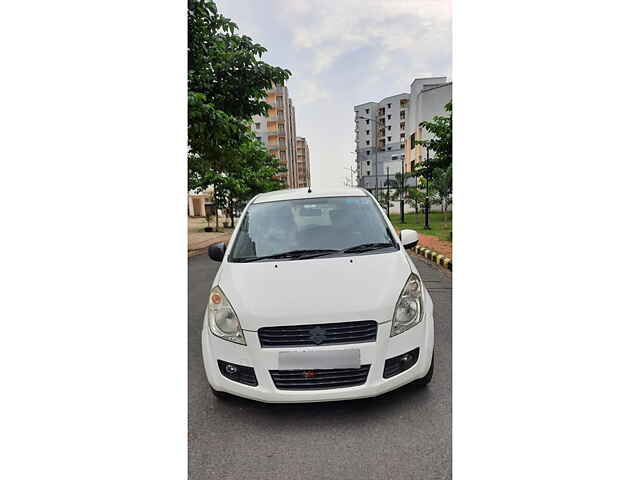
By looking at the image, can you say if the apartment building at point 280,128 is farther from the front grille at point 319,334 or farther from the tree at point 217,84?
the front grille at point 319,334


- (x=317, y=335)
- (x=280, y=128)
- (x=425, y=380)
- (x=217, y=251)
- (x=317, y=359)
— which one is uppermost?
(x=280, y=128)

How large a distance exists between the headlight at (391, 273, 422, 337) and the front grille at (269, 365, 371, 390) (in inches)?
9.2

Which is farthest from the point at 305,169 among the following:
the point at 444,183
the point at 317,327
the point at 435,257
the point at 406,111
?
the point at 317,327

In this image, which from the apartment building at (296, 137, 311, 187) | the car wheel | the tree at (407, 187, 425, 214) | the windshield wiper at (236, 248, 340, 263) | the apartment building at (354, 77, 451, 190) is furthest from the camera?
the tree at (407, 187, 425, 214)

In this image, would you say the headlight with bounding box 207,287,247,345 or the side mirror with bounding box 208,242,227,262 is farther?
the side mirror with bounding box 208,242,227,262

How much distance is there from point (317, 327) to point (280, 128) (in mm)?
13232

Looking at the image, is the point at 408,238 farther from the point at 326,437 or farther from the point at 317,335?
the point at 326,437

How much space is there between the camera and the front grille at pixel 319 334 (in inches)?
67.8

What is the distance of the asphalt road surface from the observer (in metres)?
1.58

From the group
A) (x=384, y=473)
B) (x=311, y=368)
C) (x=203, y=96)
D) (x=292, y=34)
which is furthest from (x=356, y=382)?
(x=203, y=96)

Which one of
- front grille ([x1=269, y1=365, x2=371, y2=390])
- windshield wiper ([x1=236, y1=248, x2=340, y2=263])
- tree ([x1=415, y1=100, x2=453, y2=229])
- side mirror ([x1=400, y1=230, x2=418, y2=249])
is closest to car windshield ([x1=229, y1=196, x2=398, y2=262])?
windshield wiper ([x1=236, y1=248, x2=340, y2=263])

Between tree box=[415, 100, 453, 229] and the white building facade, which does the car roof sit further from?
tree box=[415, 100, 453, 229]

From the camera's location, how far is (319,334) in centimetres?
172
